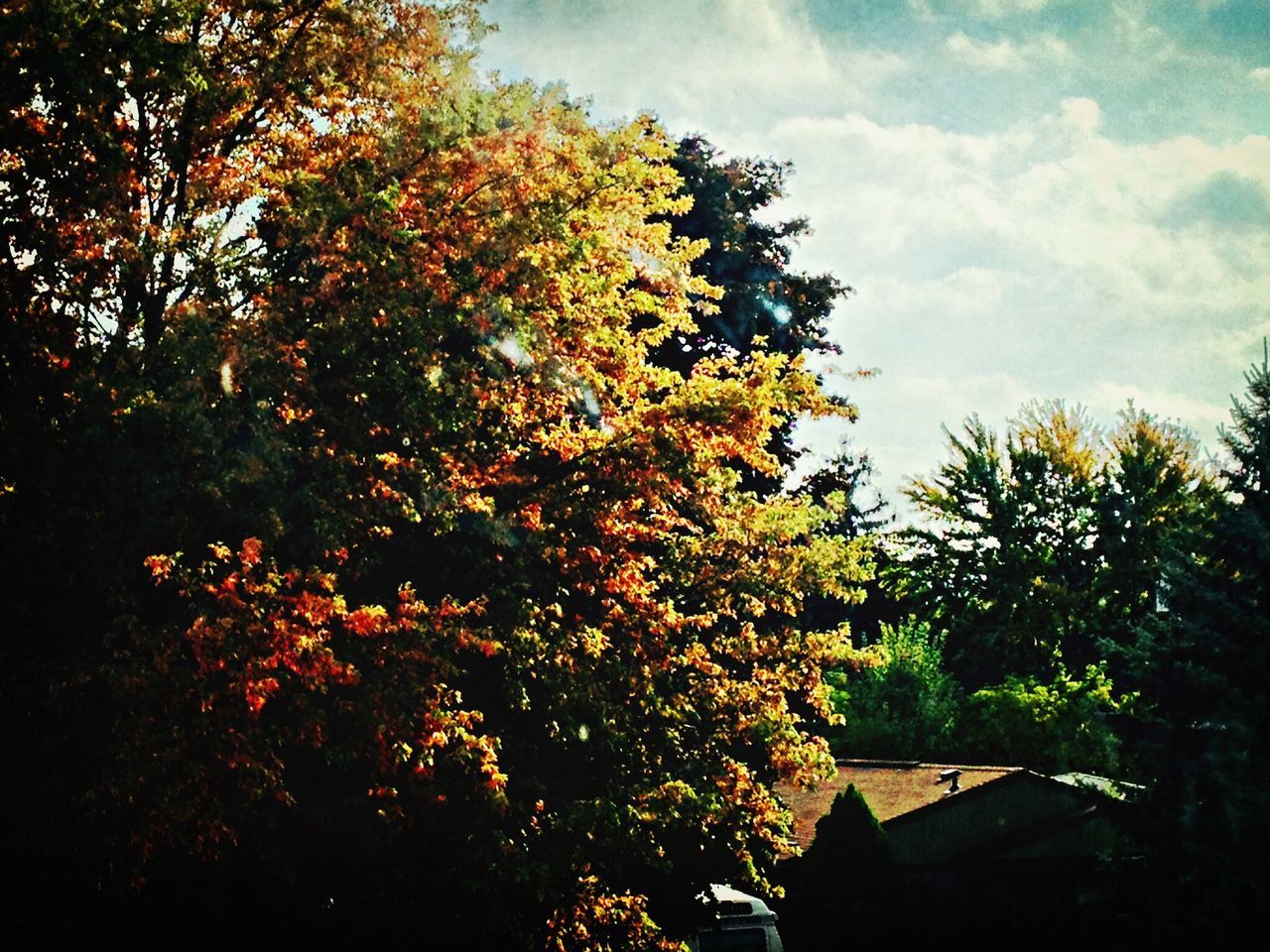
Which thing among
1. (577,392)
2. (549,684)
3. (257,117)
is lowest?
(549,684)

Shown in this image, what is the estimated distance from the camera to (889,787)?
89.9ft

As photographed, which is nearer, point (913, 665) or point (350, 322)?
point (350, 322)

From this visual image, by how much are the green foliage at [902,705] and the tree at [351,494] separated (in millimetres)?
27960

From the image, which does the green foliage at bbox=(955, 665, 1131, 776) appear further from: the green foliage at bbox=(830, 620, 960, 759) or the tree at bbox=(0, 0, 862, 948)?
the tree at bbox=(0, 0, 862, 948)

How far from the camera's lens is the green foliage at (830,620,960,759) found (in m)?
38.4

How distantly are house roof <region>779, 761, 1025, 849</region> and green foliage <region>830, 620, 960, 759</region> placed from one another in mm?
7360

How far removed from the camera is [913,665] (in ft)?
130

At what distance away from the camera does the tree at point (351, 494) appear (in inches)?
333

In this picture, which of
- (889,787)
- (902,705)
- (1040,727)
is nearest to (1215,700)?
(889,787)

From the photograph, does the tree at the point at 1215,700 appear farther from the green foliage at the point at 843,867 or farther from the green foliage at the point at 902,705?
the green foliage at the point at 902,705

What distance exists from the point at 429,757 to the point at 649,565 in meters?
3.71

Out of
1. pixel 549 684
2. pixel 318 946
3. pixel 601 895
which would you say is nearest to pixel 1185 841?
pixel 601 895

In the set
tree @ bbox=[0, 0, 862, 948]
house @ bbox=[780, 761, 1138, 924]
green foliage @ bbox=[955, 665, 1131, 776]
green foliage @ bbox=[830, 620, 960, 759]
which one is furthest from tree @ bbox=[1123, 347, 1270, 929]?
green foliage @ bbox=[830, 620, 960, 759]

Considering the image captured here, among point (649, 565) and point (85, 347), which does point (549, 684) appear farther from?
point (85, 347)
